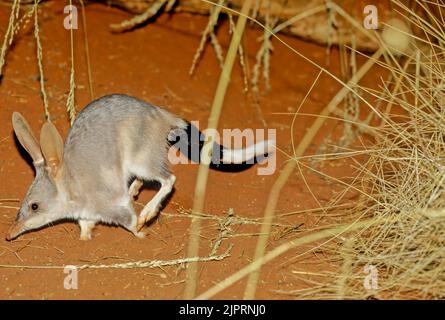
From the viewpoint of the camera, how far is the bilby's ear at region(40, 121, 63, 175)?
4.41m

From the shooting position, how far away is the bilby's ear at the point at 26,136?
4.47 meters

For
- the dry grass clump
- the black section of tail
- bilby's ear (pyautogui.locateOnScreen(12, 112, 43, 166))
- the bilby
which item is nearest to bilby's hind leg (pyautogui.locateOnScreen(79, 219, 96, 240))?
the bilby

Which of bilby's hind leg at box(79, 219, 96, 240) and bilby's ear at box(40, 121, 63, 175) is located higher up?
bilby's ear at box(40, 121, 63, 175)

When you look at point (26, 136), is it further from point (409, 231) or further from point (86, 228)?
point (409, 231)

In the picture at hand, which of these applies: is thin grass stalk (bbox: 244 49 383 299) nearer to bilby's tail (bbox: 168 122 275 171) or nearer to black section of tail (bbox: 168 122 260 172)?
bilby's tail (bbox: 168 122 275 171)

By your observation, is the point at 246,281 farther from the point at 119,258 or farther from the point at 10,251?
the point at 10,251

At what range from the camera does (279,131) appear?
20.0ft

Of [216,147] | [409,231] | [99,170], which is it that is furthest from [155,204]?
[409,231]

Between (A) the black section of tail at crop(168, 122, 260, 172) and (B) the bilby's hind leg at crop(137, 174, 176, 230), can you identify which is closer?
(B) the bilby's hind leg at crop(137, 174, 176, 230)

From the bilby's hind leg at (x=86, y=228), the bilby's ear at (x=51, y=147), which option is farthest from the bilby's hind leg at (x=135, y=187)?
the bilby's ear at (x=51, y=147)

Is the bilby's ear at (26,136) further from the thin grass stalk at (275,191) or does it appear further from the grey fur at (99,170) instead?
the thin grass stalk at (275,191)

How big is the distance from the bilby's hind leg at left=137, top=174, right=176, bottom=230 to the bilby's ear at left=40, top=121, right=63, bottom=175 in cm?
58

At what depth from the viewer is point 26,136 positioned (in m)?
4.55

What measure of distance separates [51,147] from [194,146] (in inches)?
43.0
